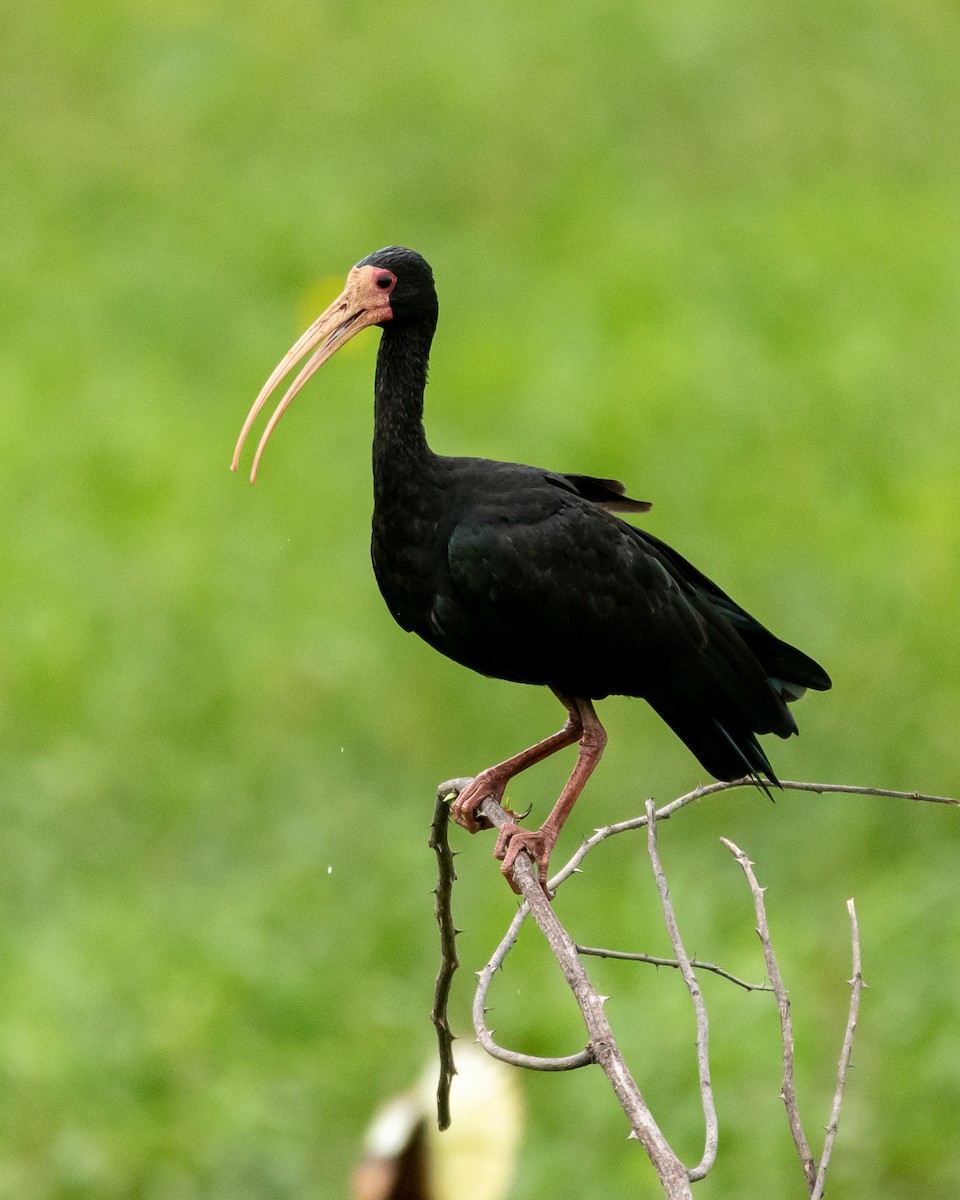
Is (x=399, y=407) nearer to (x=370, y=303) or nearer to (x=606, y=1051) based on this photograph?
(x=370, y=303)

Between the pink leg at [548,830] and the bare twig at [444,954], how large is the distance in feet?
0.73

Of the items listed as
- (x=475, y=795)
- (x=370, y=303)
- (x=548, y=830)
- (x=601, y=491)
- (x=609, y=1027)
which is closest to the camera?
(x=609, y=1027)

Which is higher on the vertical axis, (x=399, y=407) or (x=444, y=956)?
(x=399, y=407)

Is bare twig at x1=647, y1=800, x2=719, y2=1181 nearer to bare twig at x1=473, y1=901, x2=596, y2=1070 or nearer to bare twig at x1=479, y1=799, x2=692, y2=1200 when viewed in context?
bare twig at x1=479, y1=799, x2=692, y2=1200

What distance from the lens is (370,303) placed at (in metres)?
4.58

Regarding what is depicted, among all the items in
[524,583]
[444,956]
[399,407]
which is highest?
[399,407]

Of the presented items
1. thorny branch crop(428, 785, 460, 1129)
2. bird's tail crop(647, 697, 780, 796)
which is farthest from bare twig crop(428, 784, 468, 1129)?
bird's tail crop(647, 697, 780, 796)

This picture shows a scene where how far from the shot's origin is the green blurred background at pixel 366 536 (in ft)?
29.3

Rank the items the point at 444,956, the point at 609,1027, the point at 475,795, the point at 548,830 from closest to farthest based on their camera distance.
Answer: the point at 609,1027 → the point at 444,956 → the point at 548,830 → the point at 475,795

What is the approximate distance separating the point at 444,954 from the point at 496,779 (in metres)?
0.69

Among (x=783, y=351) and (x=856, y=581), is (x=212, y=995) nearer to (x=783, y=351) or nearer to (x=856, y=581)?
(x=856, y=581)

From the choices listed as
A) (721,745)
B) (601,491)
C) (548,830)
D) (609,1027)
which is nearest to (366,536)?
(601,491)

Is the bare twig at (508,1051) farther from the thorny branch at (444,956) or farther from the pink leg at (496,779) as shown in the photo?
the pink leg at (496,779)

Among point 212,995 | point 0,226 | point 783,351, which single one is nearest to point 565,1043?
point 212,995
